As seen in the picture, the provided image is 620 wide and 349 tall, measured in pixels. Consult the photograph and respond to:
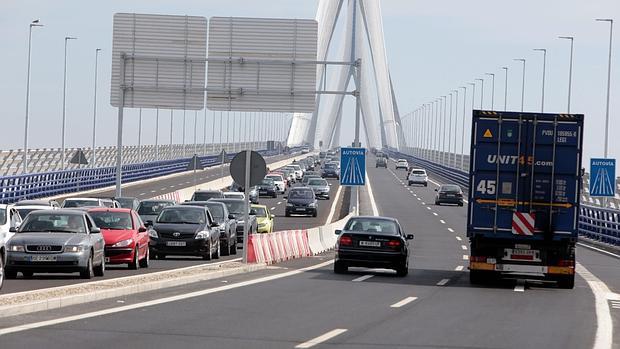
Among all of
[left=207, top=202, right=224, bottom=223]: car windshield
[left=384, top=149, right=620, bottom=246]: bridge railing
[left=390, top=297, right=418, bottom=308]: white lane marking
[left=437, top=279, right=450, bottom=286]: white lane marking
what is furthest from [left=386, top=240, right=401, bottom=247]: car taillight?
[left=384, top=149, right=620, bottom=246]: bridge railing

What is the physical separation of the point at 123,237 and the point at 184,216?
620cm

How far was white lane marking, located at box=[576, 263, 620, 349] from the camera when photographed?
1625cm

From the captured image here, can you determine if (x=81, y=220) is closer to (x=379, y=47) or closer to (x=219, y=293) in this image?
(x=219, y=293)

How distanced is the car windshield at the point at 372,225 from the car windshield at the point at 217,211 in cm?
741

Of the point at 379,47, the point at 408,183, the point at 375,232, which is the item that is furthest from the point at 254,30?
the point at 379,47

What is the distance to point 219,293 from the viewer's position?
72.2 ft

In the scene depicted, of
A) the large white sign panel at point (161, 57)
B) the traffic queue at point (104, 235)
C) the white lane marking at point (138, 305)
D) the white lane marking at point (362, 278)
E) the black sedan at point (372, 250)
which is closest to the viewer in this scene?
the white lane marking at point (138, 305)

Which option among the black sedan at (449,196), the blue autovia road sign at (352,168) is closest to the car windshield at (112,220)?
the blue autovia road sign at (352,168)

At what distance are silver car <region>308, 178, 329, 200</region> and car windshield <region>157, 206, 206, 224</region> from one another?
5094 centimetres

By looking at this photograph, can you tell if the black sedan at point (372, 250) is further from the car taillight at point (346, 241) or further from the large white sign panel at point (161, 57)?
the large white sign panel at point (161, 57)

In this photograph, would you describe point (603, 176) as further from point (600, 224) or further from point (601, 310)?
point (601, 310)

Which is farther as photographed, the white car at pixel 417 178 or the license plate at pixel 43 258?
the white car at pixel 417 178

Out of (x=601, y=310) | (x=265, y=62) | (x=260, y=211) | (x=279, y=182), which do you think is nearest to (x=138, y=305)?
(x=601, y=310)

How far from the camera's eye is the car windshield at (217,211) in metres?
38.2
